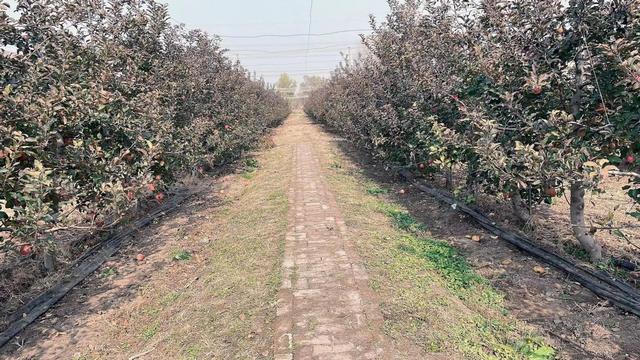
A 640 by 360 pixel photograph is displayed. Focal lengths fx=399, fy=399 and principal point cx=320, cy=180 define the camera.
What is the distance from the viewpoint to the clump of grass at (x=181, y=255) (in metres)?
6.29

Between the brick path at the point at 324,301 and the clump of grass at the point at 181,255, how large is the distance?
163 cm

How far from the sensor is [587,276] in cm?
463

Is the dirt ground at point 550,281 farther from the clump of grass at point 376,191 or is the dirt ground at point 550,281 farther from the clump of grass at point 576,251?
the clump of grass at point 376,191

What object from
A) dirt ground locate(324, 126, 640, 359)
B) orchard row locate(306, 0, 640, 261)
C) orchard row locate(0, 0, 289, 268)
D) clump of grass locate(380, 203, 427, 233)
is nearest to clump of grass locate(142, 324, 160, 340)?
orchard row locate(0, 0, 289, 268)

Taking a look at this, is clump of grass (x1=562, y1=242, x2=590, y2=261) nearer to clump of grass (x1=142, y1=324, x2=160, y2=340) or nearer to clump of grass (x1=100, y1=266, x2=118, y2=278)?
clump of grass (x1=142, y1=324, x2=160, y2=340)

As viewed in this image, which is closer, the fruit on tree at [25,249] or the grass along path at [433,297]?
the grass along path at [433,297]

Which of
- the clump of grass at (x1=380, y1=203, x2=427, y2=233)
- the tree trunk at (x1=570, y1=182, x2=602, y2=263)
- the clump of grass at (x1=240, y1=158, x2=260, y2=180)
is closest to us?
the tree trunk at (x1=570, y1=182, x2=602, y2=263)

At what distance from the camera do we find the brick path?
11.5 ft

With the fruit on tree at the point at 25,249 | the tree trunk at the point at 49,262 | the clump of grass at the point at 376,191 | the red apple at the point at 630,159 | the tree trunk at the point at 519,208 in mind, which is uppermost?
the red apple at the point at 630,159

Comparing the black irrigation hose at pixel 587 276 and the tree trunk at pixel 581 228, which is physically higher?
the tree trunk at pixel 581 228

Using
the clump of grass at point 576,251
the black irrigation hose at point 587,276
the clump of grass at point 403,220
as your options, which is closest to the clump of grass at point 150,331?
the clump of grass at point 403,220

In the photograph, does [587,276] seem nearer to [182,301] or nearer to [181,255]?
[182,301]

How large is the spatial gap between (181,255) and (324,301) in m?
3.04

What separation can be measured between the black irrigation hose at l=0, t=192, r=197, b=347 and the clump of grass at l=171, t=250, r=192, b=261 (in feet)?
3.32
